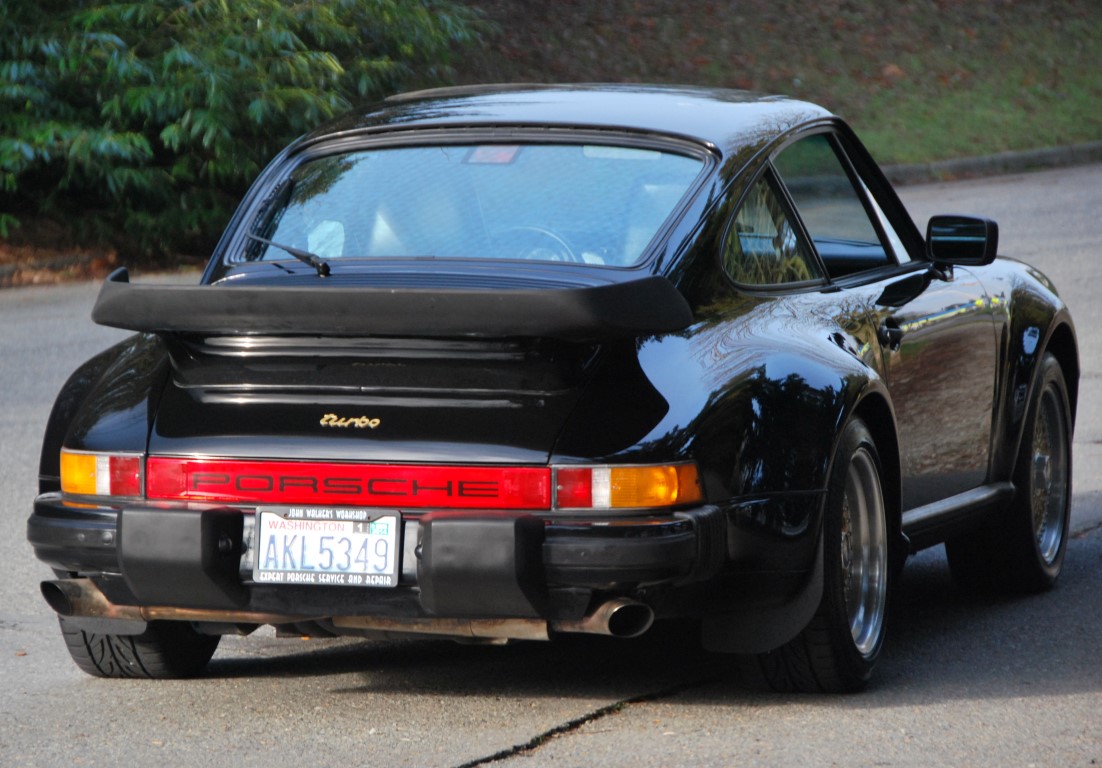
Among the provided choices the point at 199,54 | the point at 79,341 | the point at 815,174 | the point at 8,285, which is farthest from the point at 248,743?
the point at 199,54

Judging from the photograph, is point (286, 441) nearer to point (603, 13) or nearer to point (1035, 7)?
point (603, 13)

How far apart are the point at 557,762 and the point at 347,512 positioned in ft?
2.38

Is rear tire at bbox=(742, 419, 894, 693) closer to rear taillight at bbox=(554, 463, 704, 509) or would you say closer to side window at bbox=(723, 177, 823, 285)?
side window at bbox=(723, 177, 823, 285)

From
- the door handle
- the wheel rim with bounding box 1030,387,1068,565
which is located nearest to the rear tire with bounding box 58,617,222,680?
the door handle

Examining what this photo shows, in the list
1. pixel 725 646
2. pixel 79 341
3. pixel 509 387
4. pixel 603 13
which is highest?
pixel 509 387

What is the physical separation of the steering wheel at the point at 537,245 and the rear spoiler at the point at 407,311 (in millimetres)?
492

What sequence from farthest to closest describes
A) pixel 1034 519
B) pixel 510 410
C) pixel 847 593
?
pixel 1034 519
pixel 847 593
pixel 510 410

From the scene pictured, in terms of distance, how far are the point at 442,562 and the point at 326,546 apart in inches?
12.0

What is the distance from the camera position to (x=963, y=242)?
5.77 m

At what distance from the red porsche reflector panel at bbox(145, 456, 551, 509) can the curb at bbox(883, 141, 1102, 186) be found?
16.9 metres

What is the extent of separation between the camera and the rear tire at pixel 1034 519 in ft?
19.9

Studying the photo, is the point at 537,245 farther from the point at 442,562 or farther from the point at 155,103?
the point at 155,103

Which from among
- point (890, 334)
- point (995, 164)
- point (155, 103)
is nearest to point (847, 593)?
point (890, 334)

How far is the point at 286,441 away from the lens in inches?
166
